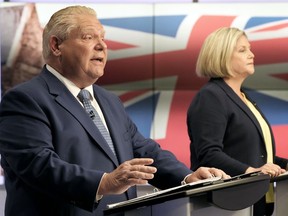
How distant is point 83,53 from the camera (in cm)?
231

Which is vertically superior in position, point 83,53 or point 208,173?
point 83,53

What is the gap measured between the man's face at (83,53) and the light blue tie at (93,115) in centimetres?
4

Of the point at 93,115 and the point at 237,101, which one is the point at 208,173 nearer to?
the point at 93,115

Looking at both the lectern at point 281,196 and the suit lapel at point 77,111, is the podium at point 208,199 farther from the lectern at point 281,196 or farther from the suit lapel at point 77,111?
the lectern at point 281,196

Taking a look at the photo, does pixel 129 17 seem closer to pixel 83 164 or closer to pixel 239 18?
pixel 239 18

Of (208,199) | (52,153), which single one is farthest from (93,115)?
(208,199)

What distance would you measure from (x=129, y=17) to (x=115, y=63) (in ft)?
0.95

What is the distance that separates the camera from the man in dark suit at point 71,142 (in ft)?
6.68

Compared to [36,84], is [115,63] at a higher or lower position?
lower

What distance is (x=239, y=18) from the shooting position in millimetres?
4438

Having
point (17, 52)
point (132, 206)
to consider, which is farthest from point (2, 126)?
point (17, 52)

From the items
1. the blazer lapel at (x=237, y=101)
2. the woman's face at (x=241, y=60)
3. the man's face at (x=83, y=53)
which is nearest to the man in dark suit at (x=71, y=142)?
the man's face at (x=83, y=53)

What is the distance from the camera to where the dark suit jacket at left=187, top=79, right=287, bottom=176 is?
122 inches

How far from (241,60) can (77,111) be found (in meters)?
1.27
